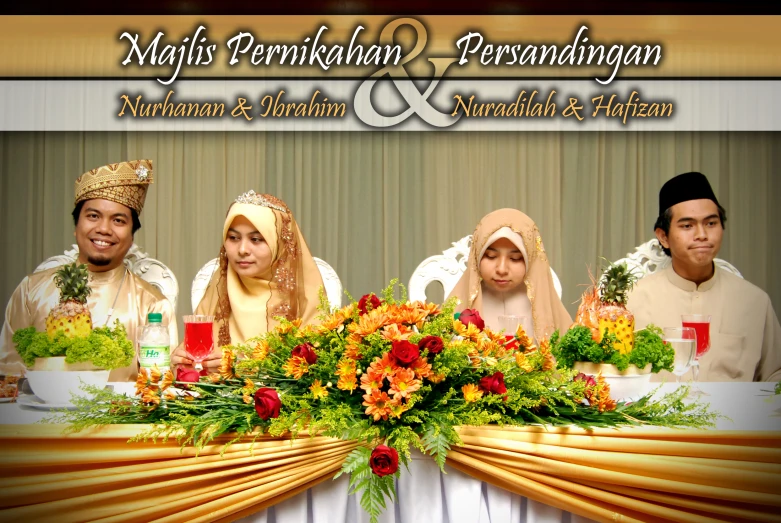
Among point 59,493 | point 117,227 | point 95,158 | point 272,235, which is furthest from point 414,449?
point 95,158

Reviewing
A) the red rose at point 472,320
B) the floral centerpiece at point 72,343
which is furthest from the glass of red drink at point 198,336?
the red rose at point 472,320

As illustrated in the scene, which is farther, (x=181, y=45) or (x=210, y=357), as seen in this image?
(x=181, y=45)

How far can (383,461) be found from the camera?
4.88ft

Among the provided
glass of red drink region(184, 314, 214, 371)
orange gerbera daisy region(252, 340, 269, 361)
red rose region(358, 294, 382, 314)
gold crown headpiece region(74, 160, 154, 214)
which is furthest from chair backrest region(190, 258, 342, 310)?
red rose region(358, 294, 382, 314)

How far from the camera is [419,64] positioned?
217 inches

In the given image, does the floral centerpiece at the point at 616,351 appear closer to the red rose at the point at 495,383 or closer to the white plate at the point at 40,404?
the red rose at the point at 495,383

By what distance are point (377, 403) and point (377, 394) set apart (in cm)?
2

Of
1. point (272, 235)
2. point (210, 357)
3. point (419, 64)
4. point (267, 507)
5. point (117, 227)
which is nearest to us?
point (267, 507)

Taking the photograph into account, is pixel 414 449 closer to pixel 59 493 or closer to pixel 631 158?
pixel 59 493

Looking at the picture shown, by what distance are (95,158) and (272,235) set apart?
2.87 meters

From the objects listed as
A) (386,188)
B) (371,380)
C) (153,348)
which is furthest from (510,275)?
(386,188)

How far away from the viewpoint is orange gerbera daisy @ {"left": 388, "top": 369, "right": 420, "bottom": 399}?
1.56 meters

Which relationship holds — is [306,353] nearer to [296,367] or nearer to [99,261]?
[296,367]

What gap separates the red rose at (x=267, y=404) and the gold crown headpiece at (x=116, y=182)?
2.30m
